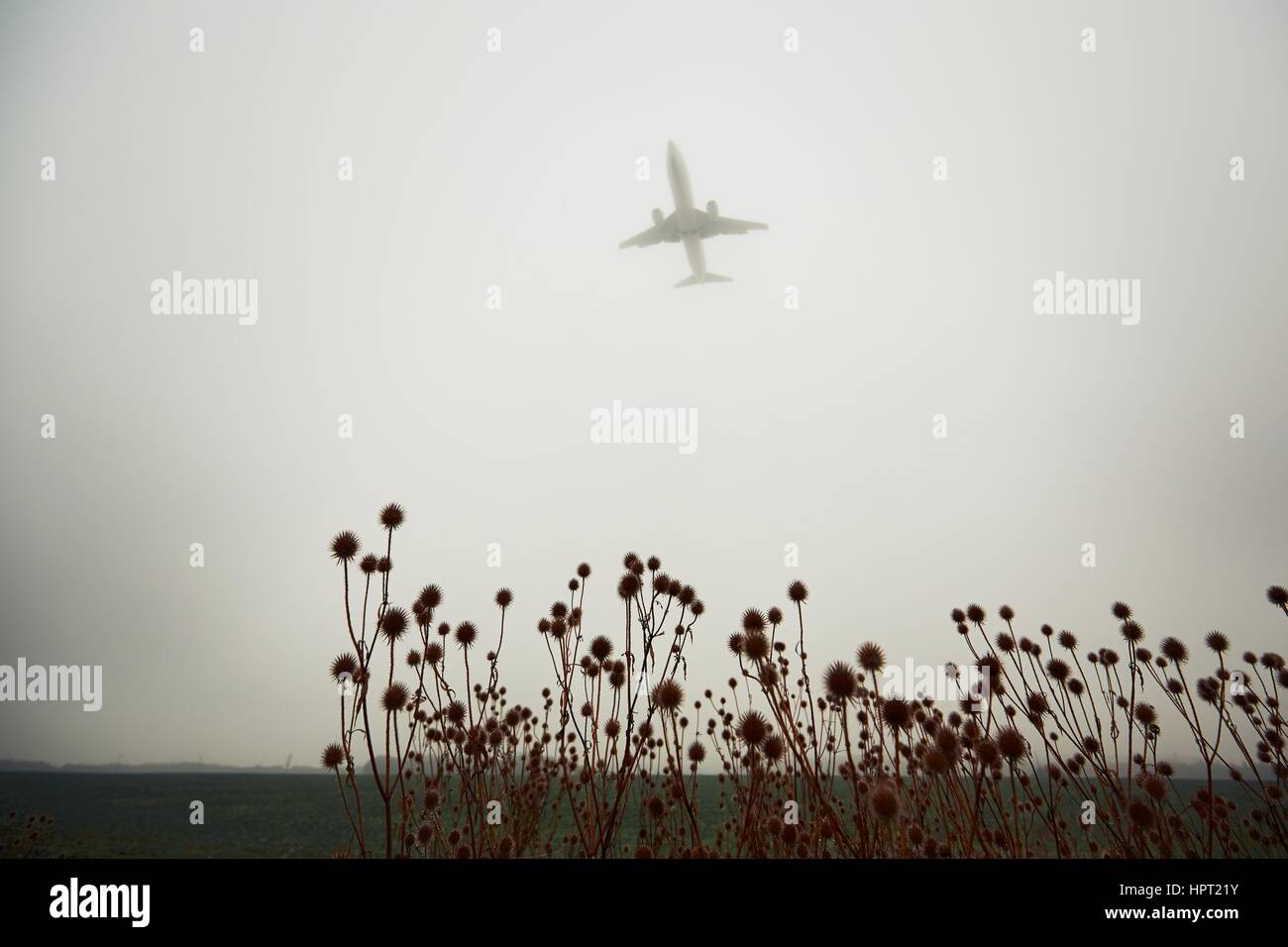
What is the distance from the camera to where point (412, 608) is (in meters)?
4.99

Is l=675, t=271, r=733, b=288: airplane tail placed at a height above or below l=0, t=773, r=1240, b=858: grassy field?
above

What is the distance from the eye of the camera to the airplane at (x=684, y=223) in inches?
1341

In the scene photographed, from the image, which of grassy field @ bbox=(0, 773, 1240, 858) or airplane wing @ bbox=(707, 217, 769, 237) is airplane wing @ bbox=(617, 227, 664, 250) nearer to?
airplane wing @ bbox=(707, 217, 769, 237)

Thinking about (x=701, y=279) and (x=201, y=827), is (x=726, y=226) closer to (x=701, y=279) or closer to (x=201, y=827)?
(x=701, y=279)

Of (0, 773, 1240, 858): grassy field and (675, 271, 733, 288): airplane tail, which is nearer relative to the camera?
(0, 773, 1240, 858): grassy field

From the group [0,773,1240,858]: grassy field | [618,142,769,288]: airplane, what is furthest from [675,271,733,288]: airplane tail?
[0,773,1240,858]: grassy field

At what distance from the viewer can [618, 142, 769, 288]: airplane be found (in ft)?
112

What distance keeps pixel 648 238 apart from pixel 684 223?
2.89 metres

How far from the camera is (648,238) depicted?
36.1 meters

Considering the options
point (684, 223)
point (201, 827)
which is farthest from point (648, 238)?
point (201, 827)
